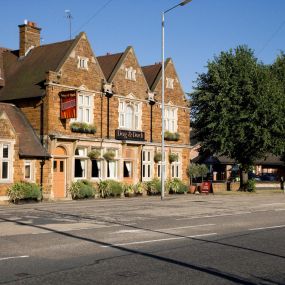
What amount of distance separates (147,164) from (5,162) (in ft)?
41.5

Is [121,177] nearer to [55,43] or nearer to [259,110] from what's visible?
[55,43]

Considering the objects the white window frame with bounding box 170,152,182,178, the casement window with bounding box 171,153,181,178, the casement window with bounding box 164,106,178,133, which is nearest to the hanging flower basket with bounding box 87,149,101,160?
the casement window with bounding box 164,106,178,133

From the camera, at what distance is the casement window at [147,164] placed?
125ft

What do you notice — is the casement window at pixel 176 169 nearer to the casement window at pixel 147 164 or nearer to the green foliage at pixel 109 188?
the casement window at pixel 147 164

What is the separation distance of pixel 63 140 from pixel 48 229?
16807mm

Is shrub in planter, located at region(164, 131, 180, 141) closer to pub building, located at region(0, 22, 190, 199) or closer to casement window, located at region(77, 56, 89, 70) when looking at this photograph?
pub building, located at region(0, 22, 190, 199)

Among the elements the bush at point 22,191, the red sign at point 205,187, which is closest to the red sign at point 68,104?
the bush at point 22,191

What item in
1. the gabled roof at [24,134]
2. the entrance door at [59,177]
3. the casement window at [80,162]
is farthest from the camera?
the casement window at [80,162]

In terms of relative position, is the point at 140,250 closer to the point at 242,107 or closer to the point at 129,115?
the point at 129,115

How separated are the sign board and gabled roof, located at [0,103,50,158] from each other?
636 cm

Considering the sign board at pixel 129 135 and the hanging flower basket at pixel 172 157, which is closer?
the sign board at pixel 129 135

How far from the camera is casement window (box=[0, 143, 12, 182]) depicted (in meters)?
28.1

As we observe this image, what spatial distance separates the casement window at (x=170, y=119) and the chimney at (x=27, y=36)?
11085mm

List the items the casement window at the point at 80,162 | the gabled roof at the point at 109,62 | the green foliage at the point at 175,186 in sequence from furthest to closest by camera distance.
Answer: the green foliage at the point at 175,186 < the gabled roof at the point at 109,62 < the casement window at the point at 80,162
